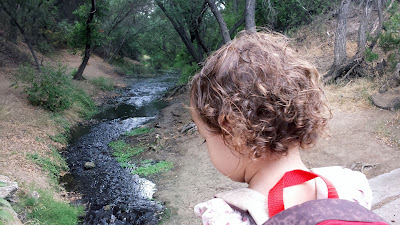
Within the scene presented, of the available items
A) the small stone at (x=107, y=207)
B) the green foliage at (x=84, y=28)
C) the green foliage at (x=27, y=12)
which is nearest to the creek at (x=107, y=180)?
the small stone at (x=107, y=207)

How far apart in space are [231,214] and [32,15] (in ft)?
53.9

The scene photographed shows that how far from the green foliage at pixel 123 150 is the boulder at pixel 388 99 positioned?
568 centimetres

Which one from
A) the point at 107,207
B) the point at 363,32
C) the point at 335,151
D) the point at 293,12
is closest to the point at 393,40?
the point at 363,32

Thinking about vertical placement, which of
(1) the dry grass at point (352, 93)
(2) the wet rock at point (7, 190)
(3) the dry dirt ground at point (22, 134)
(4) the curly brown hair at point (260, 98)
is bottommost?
(3) the dry dirt ground at point (22, 134)

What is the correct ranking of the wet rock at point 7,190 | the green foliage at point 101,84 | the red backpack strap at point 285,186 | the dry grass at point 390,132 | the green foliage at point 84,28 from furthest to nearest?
the green foliage at point 101,84 → the green foliage at point 84,28 → the dry grass at point 390,132 → the wet rock at point 7,190 → the red backpack strap at point 285,186

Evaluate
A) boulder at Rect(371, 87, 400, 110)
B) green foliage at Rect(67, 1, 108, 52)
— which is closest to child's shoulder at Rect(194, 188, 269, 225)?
boulder at Rect(371, 87, 400, 110)

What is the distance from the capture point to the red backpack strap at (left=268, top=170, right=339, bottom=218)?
0.77 meters

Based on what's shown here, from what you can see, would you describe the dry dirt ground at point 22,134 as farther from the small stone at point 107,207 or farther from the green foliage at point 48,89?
the small stone at point 107,207

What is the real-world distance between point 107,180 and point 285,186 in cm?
602

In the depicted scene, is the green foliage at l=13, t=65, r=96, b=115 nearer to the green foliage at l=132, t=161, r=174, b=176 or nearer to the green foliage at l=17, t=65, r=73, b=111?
the green foliage at l=17, t=65, r=73, b=111

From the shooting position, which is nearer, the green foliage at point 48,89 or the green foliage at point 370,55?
the green foliage at point 370,55

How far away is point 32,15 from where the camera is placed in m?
14.4

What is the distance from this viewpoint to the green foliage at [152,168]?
6.69 m

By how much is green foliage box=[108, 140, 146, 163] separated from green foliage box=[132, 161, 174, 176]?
61 cm
